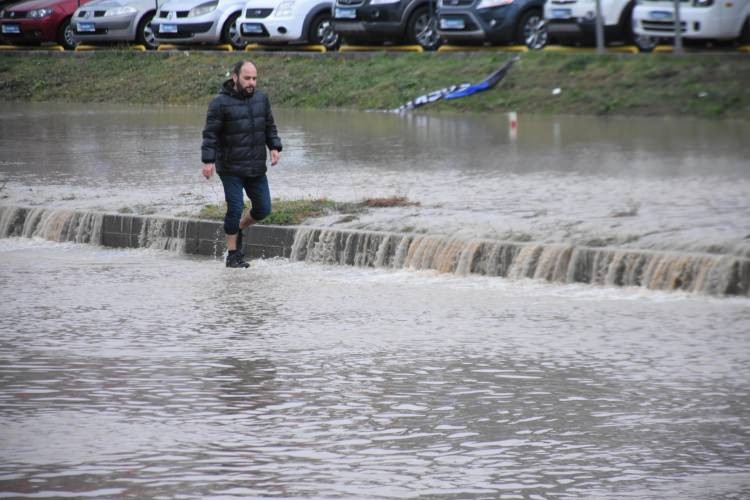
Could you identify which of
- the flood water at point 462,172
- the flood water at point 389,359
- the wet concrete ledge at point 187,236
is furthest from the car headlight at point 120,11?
the wet concrete ledge at point 187,236

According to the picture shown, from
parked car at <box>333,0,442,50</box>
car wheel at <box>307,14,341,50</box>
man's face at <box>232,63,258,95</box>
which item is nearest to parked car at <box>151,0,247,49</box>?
car wheel at <box>307,14,341,50</box>

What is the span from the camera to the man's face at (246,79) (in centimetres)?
1317

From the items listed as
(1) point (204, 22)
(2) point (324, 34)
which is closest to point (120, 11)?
(1) point (204, 22)

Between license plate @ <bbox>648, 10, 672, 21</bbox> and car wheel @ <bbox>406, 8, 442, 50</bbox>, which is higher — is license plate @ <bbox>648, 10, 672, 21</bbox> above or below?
above

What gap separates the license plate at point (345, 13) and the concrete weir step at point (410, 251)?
1641cm

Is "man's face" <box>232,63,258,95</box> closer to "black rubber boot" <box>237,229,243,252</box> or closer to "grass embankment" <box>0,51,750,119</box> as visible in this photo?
"black rubber boot" <box>237,229,243,252</box>

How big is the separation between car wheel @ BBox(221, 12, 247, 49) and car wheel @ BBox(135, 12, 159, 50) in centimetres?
281

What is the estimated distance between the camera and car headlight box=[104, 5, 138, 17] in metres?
37.2

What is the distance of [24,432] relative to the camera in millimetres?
7574

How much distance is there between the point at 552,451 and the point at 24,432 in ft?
7.47

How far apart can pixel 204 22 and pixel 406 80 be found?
723 centimetres

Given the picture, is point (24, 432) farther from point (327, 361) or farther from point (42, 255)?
point (42, 255)

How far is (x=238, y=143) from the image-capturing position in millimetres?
13305

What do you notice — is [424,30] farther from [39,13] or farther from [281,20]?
[39,13]
